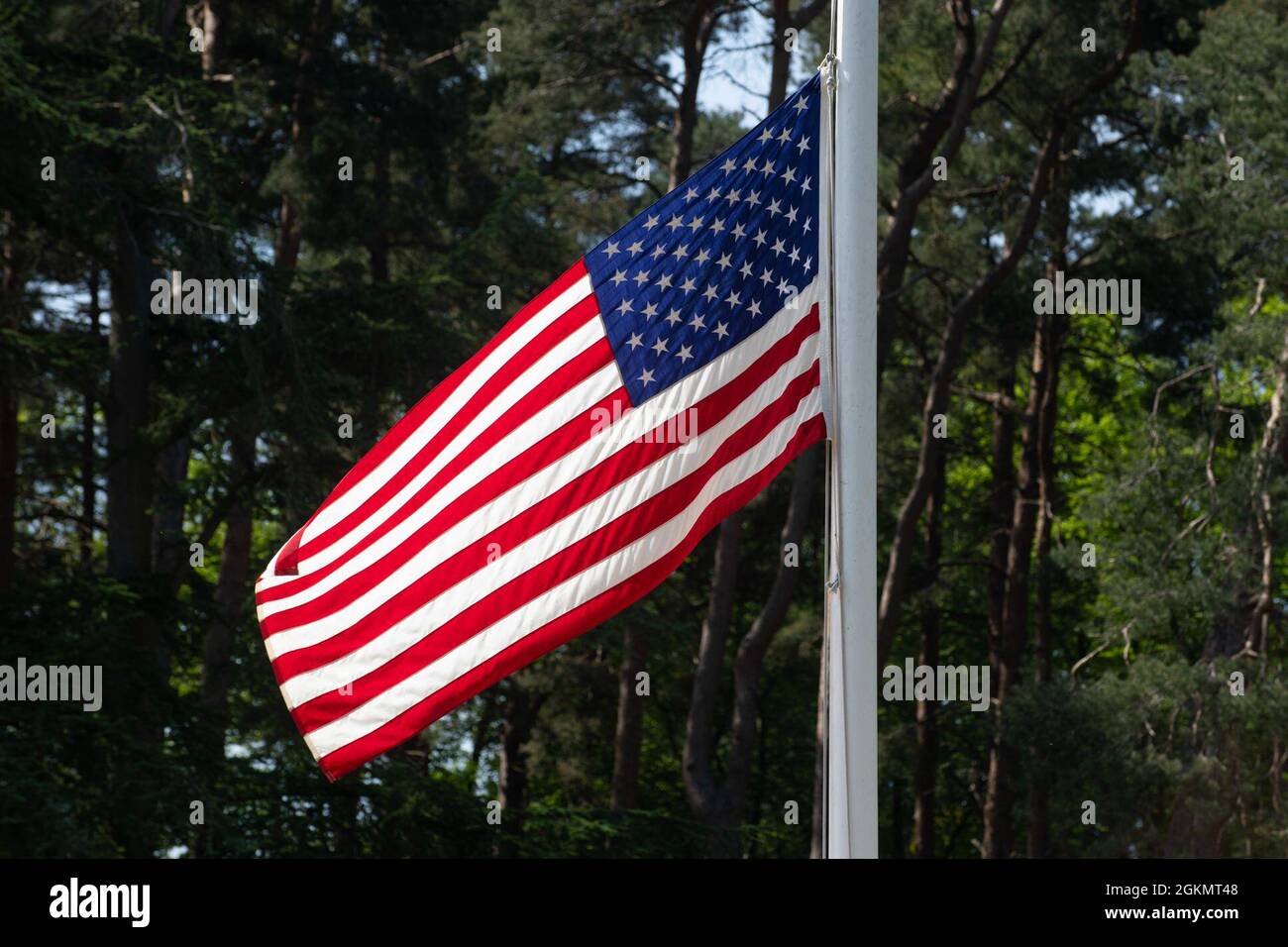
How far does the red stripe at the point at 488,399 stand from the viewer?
5.54 m

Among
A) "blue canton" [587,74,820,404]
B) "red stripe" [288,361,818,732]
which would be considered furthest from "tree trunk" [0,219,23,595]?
"blue canton" [587,74,820,404]

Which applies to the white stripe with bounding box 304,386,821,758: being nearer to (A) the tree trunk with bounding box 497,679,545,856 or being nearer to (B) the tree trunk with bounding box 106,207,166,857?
(B) the tree trunk with bounding box 106,207,166,857

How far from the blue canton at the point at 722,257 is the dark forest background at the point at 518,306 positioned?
37.1 ft

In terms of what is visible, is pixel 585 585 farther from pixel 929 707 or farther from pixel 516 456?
pixel 929 707

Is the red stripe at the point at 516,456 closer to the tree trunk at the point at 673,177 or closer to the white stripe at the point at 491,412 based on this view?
the white stripe at the point at 491,412

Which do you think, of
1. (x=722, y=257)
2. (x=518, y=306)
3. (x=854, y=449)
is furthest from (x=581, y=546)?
(x=518, y=306)

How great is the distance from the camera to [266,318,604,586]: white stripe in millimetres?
5504

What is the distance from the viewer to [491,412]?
5.54 meters

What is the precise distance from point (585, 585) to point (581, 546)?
0.40ft
